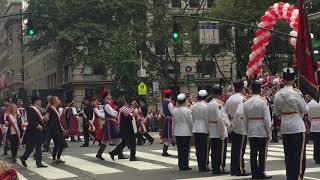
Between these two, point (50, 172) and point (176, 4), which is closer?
point (50, 172)

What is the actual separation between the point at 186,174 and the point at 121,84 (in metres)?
30.8

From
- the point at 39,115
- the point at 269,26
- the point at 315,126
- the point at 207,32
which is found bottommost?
the point at 315,126

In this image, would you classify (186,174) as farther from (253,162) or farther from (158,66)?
(158,66)

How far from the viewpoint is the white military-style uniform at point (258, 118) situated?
10953mm

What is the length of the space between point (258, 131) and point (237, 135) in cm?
79

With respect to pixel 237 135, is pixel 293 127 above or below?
above

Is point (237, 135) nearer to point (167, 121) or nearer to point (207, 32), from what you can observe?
point (167, 121)

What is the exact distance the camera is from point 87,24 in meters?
49.4

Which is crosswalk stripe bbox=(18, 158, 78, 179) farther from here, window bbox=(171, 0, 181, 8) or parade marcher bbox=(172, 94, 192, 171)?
window bbox=(171, 0, 181, 8)

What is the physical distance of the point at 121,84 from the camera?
4272cm

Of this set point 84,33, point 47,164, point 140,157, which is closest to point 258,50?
point 140,157

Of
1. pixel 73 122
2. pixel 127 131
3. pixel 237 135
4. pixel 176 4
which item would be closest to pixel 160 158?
pixel 127 131

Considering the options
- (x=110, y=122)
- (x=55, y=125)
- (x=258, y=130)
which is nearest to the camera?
(x=258, y=130)

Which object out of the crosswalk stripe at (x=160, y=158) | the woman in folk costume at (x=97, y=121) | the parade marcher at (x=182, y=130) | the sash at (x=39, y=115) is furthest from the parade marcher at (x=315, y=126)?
the woman in folk costume at (x=97, y=121)
